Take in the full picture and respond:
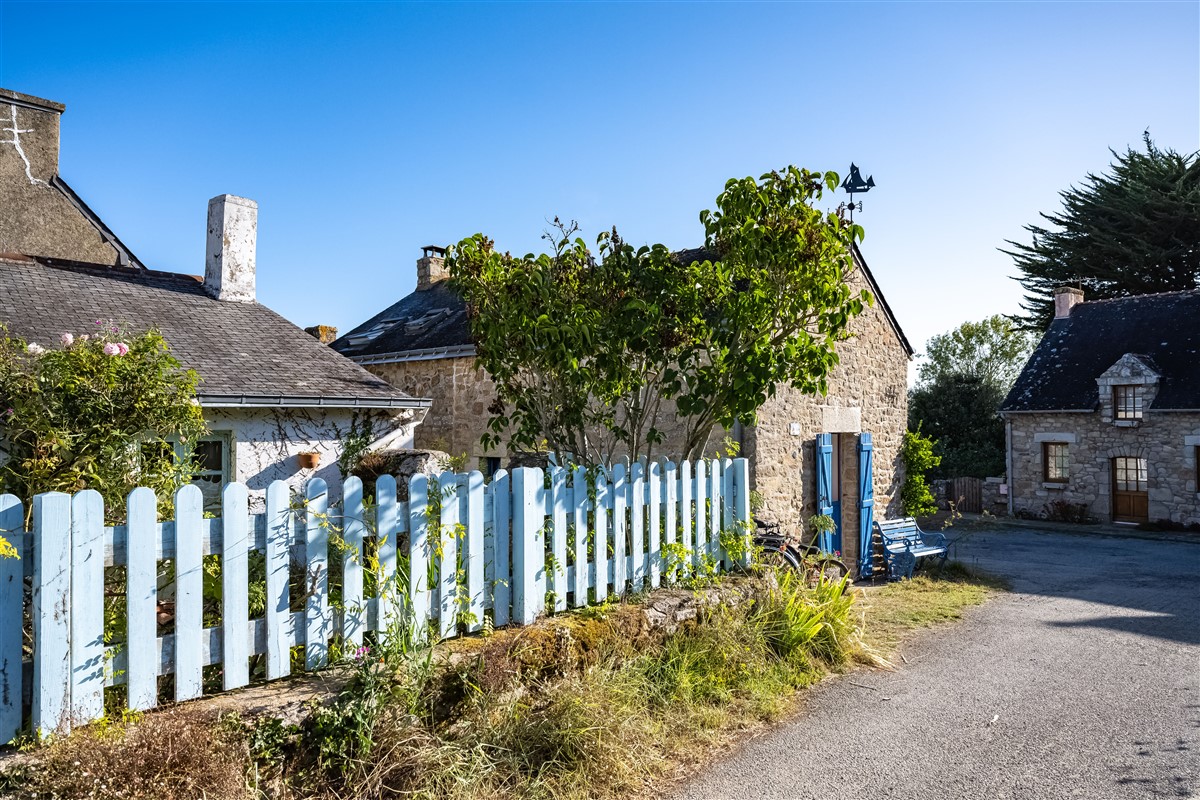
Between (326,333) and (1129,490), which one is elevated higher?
(326,333)

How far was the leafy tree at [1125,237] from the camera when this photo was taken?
87.9 ft

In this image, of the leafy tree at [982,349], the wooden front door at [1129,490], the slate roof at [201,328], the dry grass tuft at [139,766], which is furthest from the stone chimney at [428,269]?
the leafy tree at [982,349]

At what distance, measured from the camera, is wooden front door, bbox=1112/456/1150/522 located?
18906mm

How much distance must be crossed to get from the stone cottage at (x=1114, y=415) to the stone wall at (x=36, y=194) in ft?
70.3

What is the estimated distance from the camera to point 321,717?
3.55 m

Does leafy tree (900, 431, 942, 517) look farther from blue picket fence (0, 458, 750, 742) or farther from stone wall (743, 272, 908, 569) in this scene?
blue picket fence (0, 458, 750, 742)

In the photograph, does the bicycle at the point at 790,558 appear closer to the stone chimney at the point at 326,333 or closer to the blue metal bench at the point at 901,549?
the blue metal bench at the point at 901,549

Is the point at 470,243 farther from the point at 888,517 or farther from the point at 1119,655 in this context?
the point at 888,517

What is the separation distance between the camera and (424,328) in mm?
14359

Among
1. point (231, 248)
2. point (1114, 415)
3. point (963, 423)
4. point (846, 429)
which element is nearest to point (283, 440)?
point (231, 248)

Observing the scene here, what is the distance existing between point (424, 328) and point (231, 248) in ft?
15.7

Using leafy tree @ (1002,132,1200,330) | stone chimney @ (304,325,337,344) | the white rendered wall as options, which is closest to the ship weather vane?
the white rendered wall

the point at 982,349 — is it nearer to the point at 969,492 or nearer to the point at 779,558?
the point at 969,492

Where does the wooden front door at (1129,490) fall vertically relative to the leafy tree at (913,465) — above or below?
below
